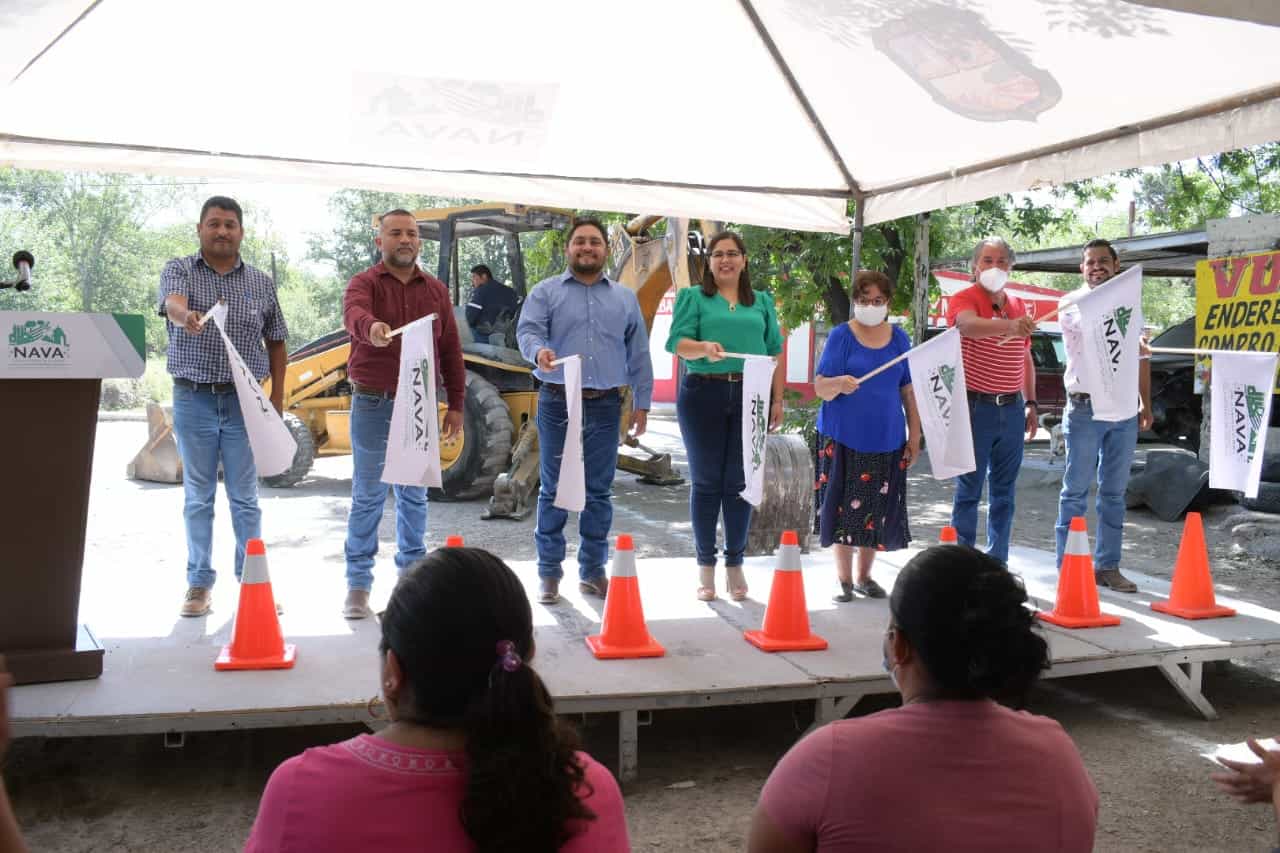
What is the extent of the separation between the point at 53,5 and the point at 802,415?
922 centimetres

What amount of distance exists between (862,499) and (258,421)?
291 cm

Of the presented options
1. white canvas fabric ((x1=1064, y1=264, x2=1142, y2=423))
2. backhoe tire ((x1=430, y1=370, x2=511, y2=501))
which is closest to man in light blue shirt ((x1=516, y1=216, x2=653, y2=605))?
white canvas fabric ((x1=1064, y1=264, x2=1142, y2=423))

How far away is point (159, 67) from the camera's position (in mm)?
4633

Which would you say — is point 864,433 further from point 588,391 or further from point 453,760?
point 453,760

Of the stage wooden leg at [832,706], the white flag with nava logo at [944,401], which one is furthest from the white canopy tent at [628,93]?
the stage wooden leg at [832,706]

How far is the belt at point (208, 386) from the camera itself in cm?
482

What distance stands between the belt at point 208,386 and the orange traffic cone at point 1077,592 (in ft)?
13.2

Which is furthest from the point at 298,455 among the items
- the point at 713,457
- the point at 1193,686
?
the point at 1193,686

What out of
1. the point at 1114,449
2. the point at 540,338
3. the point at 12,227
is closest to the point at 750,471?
the point at 540,338

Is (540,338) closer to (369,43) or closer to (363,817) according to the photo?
(369,43)

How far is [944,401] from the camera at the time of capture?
5.25 metres

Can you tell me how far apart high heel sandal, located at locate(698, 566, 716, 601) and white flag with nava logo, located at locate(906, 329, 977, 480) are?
124 cm

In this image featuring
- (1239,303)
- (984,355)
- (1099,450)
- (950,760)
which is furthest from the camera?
(1239,303)

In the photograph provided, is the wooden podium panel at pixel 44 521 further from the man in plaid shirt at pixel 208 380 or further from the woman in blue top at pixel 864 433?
the woman in blue top at pixel 864 433
